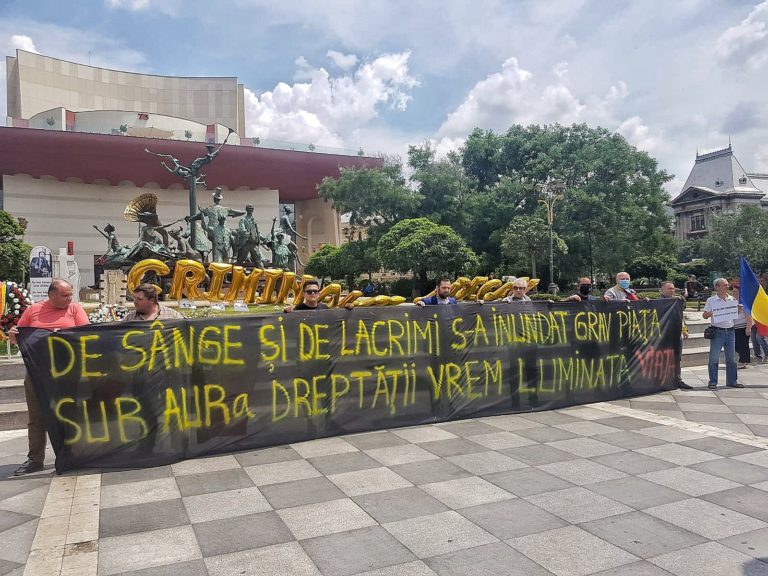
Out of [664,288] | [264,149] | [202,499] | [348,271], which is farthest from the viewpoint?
[264,149]

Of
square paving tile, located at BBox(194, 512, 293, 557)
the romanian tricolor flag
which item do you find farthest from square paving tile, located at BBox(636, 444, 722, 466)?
the romanian tricolor flag

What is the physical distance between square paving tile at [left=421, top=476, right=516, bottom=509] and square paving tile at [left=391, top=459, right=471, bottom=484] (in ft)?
0.36

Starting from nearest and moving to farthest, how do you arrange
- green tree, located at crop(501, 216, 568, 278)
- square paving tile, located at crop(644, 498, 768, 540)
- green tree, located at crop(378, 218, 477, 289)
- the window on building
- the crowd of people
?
square paving tile, located at crop(644, 498, 768, 540), the crowd of people, green tree, located at crop(501, 216, 568, 278), green tree, located at crop(378, 218, 477, 289), the window on building

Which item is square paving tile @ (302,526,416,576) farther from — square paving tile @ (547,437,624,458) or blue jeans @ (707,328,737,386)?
blue jeans @ (707,328,737,386)

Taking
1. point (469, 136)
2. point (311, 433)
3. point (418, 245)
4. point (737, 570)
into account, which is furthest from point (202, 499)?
point (469, 136)

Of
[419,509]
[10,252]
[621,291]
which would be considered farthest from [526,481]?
[10,252]

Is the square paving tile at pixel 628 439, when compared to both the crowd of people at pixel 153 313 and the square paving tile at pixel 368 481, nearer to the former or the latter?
the crowd of people at pixel 153 313

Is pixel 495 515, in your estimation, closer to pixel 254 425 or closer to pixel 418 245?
pixel 254 425

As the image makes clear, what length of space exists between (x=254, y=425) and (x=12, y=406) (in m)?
4.18

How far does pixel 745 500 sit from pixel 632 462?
3.78ft

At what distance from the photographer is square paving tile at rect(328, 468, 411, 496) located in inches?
201

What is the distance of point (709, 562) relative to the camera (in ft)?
12.3

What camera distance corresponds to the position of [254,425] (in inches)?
251

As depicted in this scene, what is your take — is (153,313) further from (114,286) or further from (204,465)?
(114,286)
